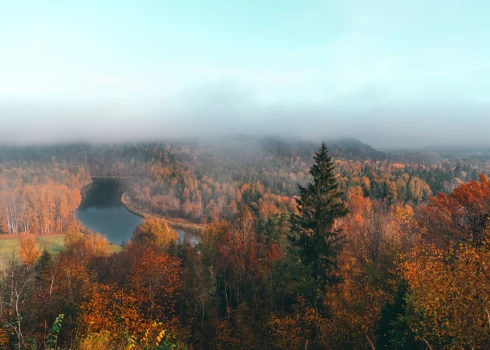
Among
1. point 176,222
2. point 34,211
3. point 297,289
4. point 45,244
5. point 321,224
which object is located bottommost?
point 176,222

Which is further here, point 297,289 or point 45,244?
point 45,244

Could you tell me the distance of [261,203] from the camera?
303ft

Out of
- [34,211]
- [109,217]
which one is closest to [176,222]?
[109,217]

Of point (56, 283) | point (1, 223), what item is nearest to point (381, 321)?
point (56, 283)

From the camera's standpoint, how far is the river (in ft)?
242

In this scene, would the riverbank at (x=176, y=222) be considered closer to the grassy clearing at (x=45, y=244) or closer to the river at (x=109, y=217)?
the river at (x=109, y=217)

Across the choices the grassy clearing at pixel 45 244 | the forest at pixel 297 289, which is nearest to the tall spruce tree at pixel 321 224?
the forest at pixel 297 289

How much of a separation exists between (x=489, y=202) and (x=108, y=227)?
84.4m

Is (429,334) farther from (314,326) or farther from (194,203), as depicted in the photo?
(194,203)

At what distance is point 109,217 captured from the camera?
95.4m

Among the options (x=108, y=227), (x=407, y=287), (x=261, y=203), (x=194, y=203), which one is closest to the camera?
(x=407, y=287)

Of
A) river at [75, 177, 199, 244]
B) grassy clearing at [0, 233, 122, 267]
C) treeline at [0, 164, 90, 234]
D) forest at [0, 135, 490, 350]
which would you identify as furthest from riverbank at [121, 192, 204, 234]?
forest at [0, 135, 490, 350]

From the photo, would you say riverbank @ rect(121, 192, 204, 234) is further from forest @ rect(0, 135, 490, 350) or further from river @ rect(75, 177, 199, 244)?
forest @ rect(0, 135, 490, 350)

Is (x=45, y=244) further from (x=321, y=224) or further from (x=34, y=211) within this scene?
(x=321, y=224)
